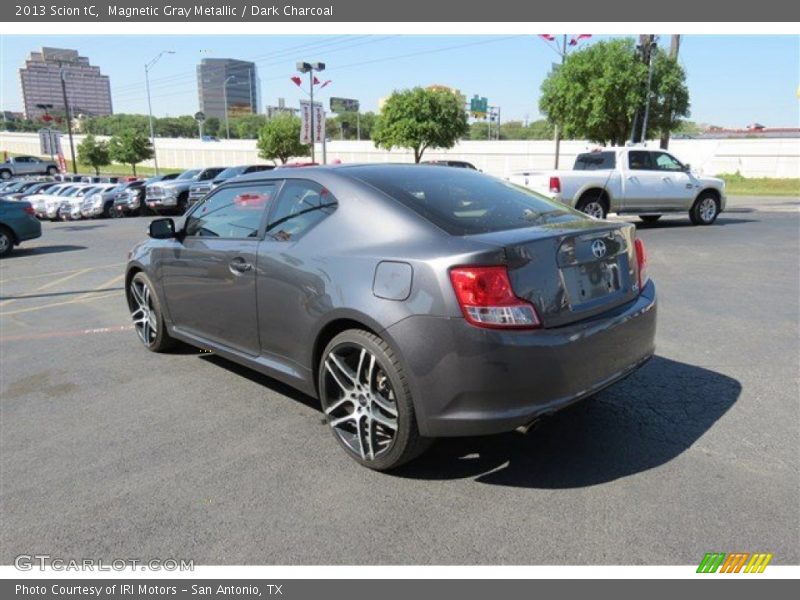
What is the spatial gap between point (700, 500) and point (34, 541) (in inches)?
126

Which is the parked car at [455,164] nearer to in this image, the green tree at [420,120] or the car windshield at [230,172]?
the car windshield at [230,172]

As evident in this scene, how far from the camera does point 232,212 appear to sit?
4523 mm

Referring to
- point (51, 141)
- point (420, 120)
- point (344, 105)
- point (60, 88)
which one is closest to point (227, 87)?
point (60, 88)

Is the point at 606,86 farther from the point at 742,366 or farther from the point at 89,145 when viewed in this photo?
the point at 89,145

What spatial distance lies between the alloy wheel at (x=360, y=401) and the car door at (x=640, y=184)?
41.2 feet

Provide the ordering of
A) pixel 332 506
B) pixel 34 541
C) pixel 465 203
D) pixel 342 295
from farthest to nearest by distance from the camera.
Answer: pixel 465 203, pixel 342 295, pixel 332 506, pixel 34 541

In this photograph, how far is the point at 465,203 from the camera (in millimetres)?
3594

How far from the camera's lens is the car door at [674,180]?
14734mm

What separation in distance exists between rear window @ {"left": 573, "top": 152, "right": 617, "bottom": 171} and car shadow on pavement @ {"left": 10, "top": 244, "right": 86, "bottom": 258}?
12.4 m

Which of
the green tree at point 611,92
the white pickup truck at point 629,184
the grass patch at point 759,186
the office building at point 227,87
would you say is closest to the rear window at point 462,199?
the white pickup truck at point 629,184

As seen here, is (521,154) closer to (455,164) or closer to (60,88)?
(455,164)

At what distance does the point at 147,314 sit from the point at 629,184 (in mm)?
11950

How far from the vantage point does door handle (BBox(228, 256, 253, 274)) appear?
4043mm
